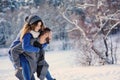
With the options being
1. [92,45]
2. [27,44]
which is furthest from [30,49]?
[92,45]

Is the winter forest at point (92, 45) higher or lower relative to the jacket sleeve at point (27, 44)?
lower

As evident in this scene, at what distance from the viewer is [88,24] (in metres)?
21.7

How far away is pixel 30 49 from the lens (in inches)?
178

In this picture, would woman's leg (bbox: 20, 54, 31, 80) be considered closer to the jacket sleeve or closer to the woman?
the woman

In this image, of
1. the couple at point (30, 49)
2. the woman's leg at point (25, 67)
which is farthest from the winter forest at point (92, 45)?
the woman's leg at point (25, 67)

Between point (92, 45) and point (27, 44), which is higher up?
Result: point (27, 44)

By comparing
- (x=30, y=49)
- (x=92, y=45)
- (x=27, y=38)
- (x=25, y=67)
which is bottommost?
(x=92, y=45)

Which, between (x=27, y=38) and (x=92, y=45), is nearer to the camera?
(x=27, y=38)

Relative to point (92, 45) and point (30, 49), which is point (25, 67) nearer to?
point (30, 49)

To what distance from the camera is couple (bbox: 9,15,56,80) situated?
4.52 metres

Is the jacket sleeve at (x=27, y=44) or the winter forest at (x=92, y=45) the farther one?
the winter forest at (x=92, y=45)

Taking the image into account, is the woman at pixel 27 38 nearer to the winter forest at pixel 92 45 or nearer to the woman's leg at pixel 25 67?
the woman's leg at pixel 25 67

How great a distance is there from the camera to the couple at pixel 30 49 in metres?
4.52

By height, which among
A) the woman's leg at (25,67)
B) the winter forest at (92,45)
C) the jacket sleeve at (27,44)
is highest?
the jacket sleeve at (27,44)
